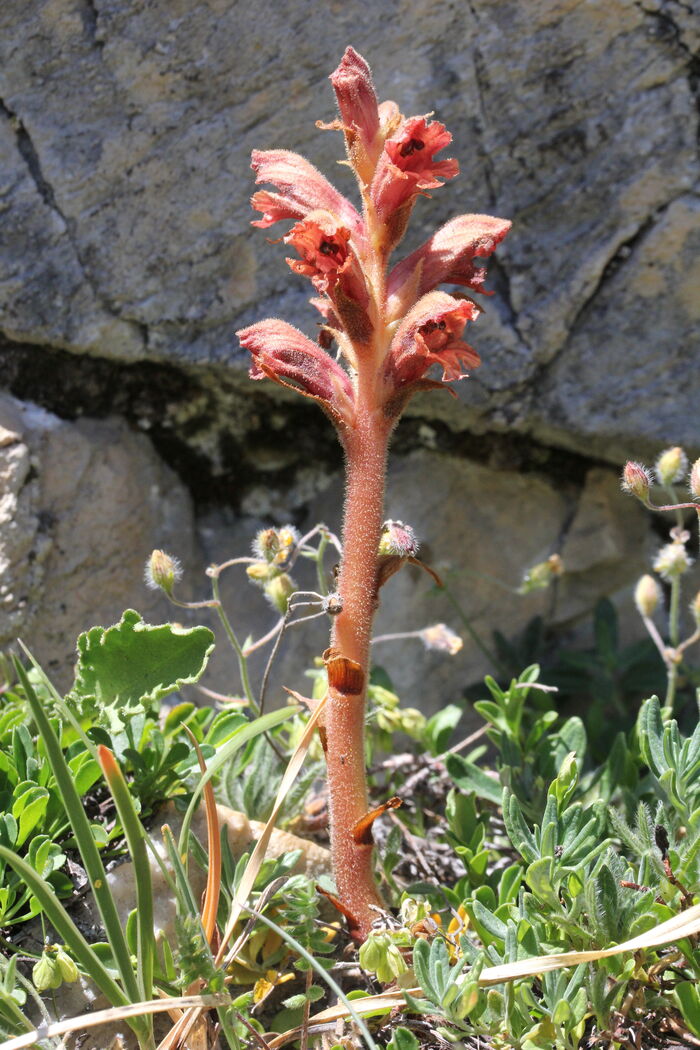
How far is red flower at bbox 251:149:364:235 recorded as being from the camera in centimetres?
171

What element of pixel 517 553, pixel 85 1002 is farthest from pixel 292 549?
pixel 85 1002

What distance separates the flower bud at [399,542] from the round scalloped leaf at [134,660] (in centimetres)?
35

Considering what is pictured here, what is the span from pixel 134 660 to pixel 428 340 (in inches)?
29.9

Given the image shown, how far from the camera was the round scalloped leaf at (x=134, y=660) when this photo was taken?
1811 mm

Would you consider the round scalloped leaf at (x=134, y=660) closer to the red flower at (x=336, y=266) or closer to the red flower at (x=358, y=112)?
the red flower at (x=336, y=266)

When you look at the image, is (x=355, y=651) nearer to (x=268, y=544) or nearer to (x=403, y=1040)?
(x=268, y=544)

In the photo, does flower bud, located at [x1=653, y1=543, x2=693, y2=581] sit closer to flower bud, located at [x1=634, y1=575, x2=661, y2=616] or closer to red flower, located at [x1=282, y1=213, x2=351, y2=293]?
flower bud, located at [x1=634, y1=575, x2=661, y2=616]

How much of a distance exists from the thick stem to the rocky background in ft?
2.57

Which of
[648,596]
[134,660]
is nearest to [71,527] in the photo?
[134,660]

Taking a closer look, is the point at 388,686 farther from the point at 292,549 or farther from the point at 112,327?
the point at 112,327

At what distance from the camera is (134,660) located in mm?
1830

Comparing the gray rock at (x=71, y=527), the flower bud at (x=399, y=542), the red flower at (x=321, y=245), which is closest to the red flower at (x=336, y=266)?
the red flower at (x=321, y=245)

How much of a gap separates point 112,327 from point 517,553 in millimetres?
1160

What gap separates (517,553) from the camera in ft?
8.84
